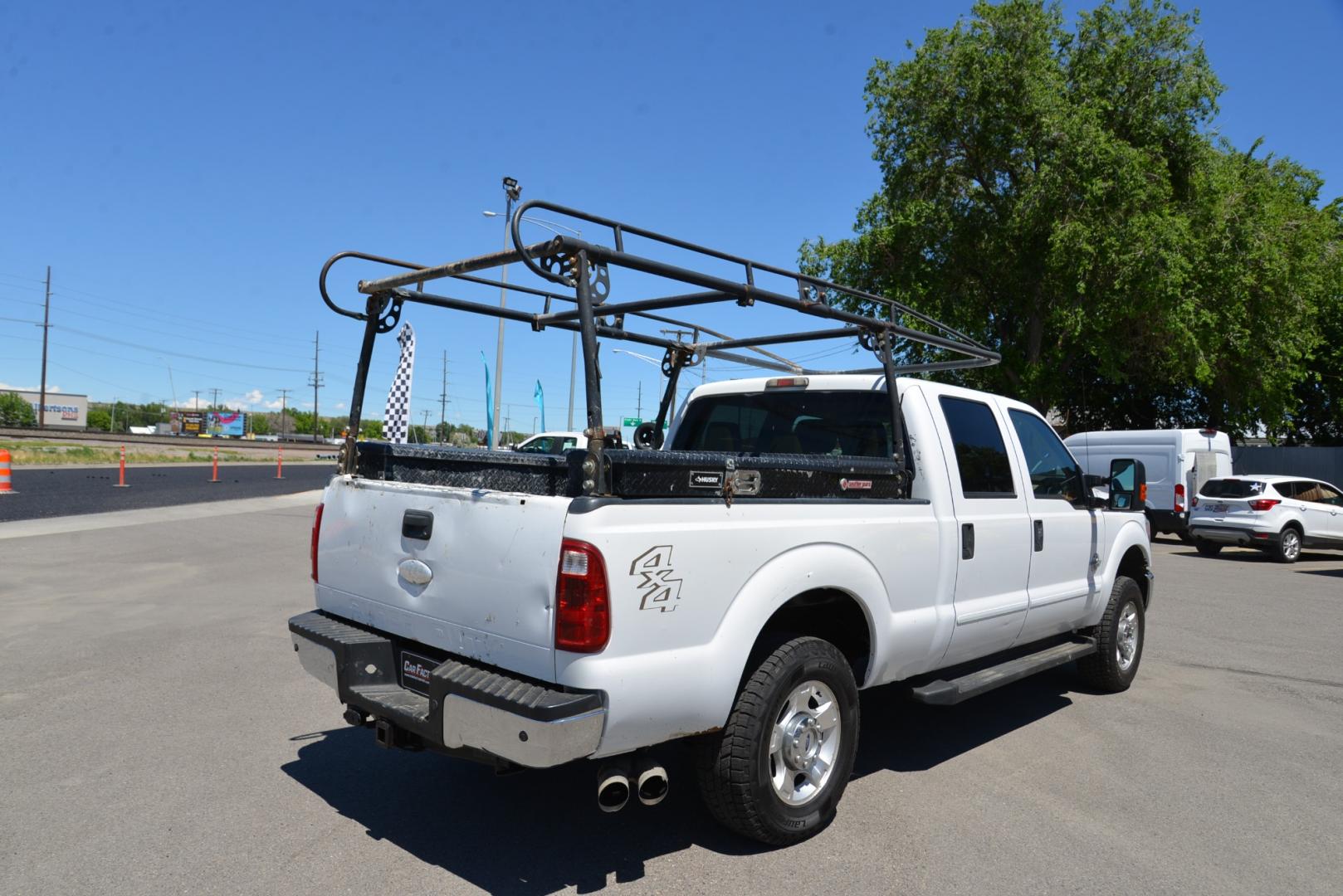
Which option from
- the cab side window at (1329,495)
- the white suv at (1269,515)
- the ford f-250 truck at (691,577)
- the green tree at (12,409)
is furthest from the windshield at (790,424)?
the green tree at (12,409)

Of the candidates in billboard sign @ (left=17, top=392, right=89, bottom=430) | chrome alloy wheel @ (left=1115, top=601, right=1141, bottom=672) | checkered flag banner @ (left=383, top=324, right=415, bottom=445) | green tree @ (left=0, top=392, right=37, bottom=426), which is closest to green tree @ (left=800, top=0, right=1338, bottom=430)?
checkered flag banner @ (left=383, top=324, right=415, bottom=445)

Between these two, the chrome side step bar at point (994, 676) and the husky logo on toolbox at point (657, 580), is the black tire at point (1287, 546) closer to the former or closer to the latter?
the chrome side step bar at point (994, 676)

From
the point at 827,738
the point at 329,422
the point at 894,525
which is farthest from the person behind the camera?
the point at 329,422

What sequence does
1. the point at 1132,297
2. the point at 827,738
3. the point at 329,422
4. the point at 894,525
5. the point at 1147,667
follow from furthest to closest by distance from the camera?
1. the point at 329,422
2. the point at 1132,297
3. the point at 1147,667
4. the point at 894,525
5. the point at 827,738

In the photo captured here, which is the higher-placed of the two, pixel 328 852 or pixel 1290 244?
pixel 1290 244

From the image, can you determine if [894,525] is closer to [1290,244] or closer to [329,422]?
[1290,244]

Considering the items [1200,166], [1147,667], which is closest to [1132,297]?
[1200,166]

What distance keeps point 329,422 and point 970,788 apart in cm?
19769

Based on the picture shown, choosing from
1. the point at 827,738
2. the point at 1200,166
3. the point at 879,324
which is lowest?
the point at 827,738

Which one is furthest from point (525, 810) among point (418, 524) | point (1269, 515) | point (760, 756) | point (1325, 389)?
point (1325, 389)

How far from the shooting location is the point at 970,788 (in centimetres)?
440

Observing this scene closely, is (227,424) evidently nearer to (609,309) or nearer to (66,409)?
(66,409)

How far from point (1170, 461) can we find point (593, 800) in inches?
694

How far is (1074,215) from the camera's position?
22.8m
